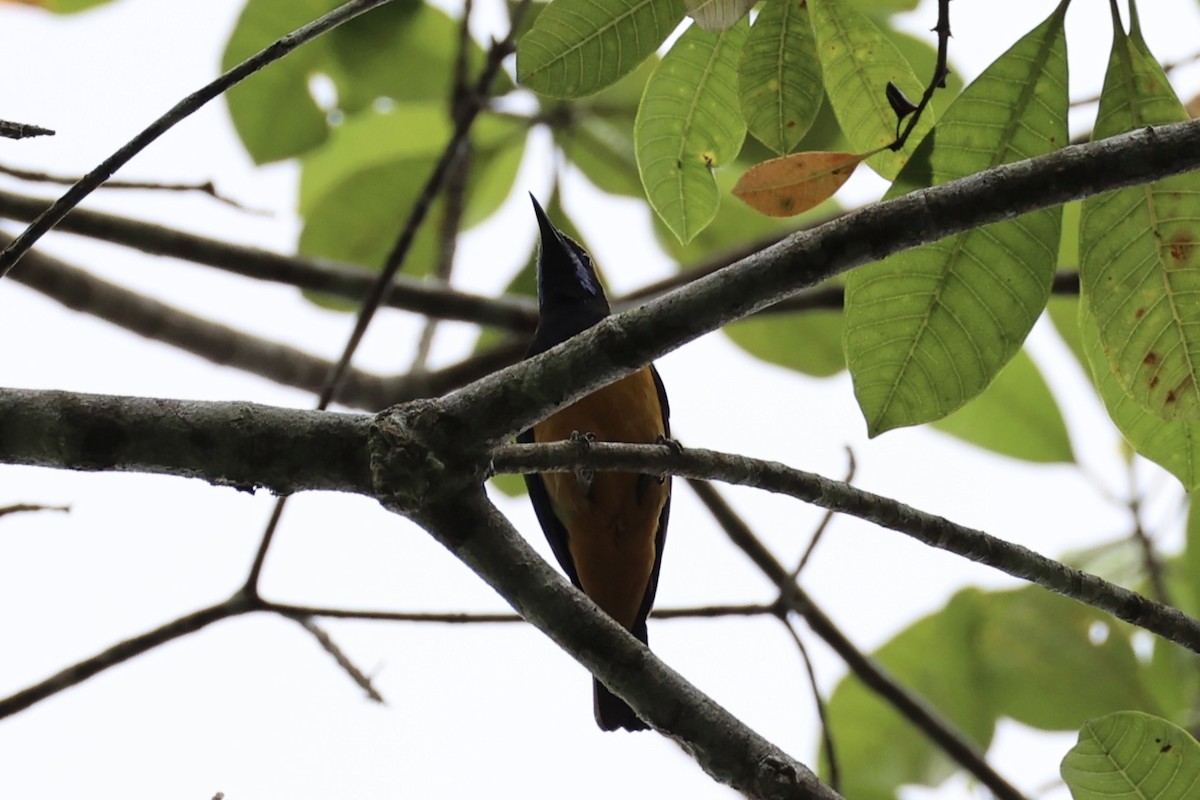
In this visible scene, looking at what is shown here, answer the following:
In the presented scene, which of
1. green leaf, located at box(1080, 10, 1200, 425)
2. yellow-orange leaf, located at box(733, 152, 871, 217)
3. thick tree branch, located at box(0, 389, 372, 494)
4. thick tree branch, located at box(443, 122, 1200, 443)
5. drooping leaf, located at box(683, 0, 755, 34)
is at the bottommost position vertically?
thick tree branch, located at box(443, 122, 1200, 443)

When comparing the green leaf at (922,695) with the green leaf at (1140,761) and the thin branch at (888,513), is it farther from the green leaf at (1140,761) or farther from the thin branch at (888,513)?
the thin branch at (888,513)

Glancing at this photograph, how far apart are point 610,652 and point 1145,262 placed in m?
1.05

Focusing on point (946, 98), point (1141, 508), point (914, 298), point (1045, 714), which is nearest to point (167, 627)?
point (914, 298)

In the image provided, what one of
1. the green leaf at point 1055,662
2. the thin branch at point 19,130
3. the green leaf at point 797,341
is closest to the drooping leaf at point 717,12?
the thin branch at point 19,130

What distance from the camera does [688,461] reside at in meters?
1.63

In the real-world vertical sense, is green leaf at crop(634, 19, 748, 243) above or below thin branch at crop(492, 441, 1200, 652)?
above

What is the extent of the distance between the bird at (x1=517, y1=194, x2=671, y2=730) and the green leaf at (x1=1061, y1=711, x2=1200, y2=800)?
5.68ft

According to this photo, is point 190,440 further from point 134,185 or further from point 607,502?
point 607,502

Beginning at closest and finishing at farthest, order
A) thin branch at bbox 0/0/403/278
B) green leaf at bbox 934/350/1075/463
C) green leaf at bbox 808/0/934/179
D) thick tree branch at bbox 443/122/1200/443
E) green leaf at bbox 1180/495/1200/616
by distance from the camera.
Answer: thick tree branch at bbox 443/122/1200/443 → thin branch at bbox 0/0/403/278 → green leaf at bbox 808/0/934/179 → green leaf at bbox 1180/495/1200/616 → green leaf at bbox 934/350/1075/463

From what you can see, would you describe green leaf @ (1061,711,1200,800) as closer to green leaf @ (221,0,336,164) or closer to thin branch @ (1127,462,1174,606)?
thin branch @ (1127,462,1174,606)

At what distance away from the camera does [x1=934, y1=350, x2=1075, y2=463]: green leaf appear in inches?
145

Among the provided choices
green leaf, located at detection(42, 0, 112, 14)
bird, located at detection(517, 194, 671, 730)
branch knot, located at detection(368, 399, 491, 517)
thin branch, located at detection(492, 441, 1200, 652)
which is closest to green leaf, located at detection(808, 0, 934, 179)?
thin branch, located at detection(492, 441, 1200, 652)

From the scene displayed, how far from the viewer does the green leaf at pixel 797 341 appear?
3.70 meters

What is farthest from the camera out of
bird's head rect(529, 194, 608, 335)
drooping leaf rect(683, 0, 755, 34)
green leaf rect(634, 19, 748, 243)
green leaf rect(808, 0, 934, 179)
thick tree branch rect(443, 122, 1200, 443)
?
bird's head rect(529, 194, 608, 335)
